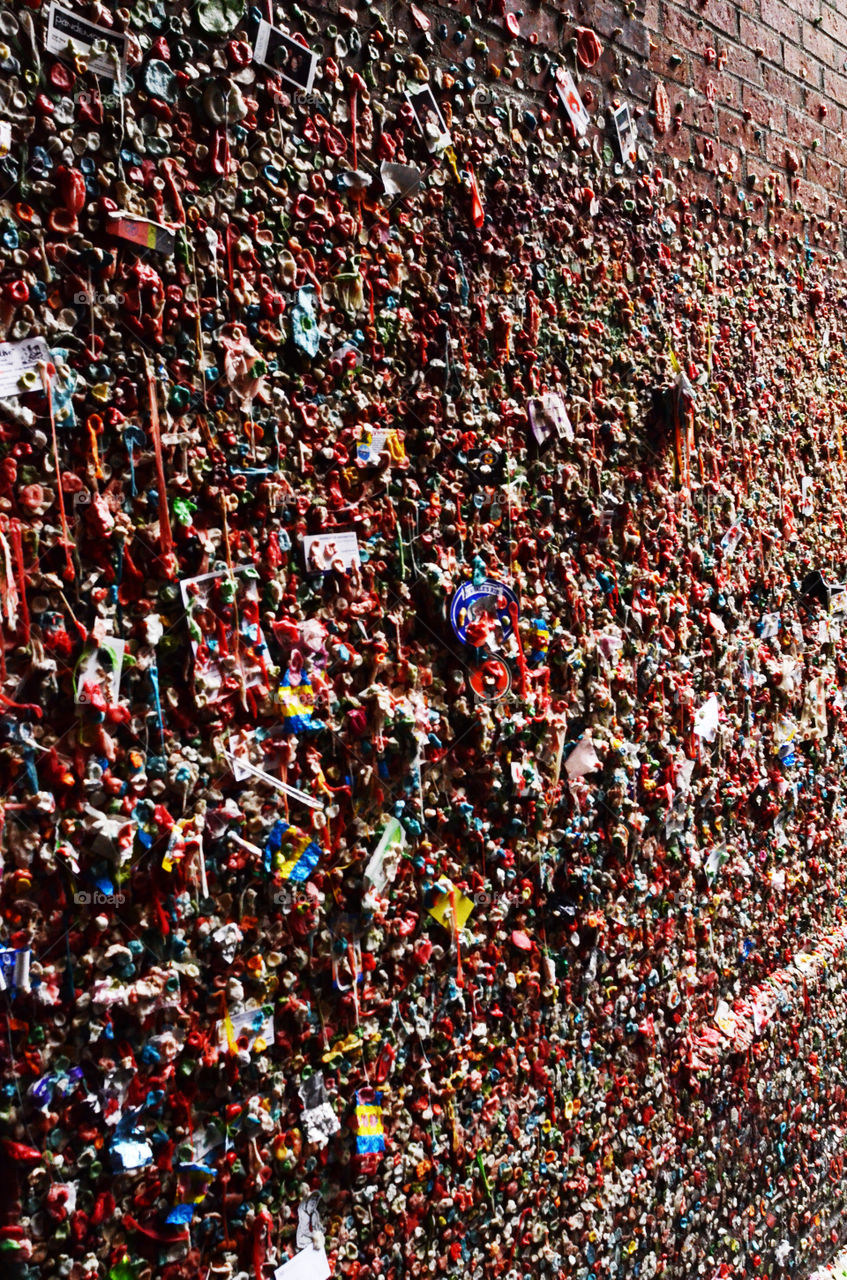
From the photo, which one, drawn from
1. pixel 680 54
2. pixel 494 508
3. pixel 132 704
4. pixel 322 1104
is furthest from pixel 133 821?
pixel 680 54

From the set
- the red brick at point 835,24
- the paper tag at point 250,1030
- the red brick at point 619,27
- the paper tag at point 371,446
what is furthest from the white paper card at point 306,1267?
the red brick at point 835,24

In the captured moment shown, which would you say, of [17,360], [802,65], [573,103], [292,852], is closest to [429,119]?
[573,103]

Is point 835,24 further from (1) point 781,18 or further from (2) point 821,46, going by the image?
(1) point 781,18

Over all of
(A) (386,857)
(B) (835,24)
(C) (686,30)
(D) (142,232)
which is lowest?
(A) (386,857)

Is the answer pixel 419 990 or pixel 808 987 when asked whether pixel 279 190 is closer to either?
pixel 419 990

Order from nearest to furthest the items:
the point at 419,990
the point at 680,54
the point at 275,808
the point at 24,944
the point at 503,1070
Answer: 1. the point at 24,944
2. the point at 275,808
3. the point at 419,990
4. the point at 503,1070
5. the point at 680,54

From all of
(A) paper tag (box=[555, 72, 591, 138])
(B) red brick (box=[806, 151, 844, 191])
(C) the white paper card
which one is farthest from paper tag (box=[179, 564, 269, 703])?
(B) red brick (box=[806, 151, 844, 191])

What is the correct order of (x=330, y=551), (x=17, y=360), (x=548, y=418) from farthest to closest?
(x=548, y=418) < (x=330, y=551) < (x=17, y=360)
